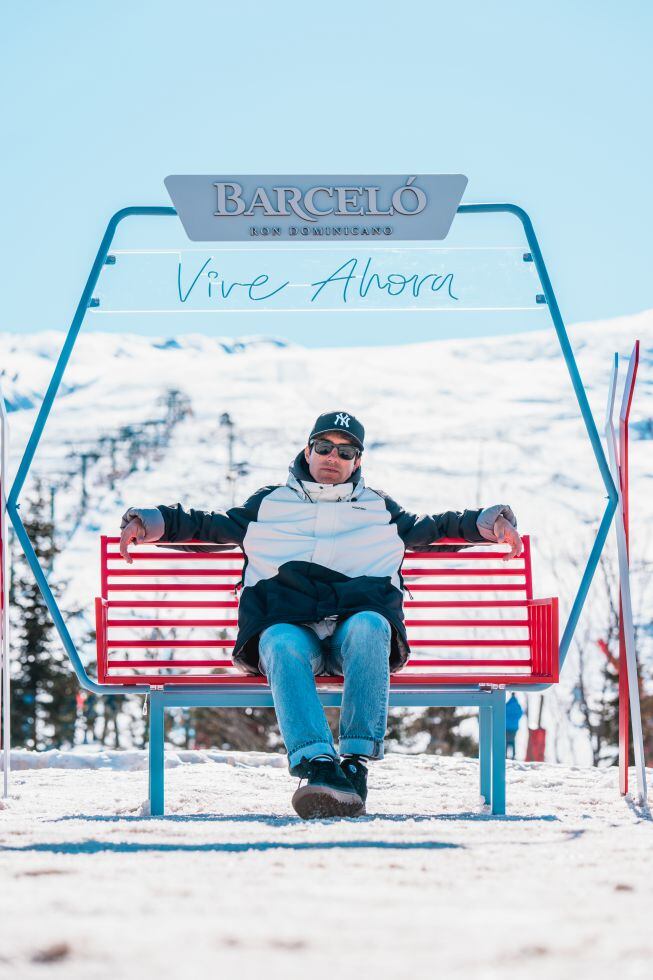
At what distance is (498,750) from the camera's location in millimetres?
4250

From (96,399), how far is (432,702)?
312ft

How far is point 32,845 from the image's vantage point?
2.93 m

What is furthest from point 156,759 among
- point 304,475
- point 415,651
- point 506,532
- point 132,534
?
point 415,651

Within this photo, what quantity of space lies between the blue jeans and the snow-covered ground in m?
0.23

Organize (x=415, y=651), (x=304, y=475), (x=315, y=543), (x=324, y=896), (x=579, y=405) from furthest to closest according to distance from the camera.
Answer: (x=415, y=651) → (x=579, y=405) → (x=304, y=475) → (x=315, y=543) → (x=324, y=896)

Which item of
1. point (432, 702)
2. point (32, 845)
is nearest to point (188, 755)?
point (432, 702)

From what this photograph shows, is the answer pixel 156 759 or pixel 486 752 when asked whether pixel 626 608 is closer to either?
pixel 486 752

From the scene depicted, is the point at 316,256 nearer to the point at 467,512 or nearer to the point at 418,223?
the point at 418,223

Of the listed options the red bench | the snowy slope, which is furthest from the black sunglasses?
the snowy slope

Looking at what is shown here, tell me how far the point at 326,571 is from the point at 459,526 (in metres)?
0.48

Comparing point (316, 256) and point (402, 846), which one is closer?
point (402, 846)

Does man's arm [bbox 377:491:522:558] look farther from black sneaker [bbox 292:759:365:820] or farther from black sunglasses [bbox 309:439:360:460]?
black sneaker [bbox 292:759:365:820]

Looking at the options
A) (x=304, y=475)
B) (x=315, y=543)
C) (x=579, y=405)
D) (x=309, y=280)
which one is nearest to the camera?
(x=315, y=543)

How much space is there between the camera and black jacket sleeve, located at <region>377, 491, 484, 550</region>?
4.29 metres
